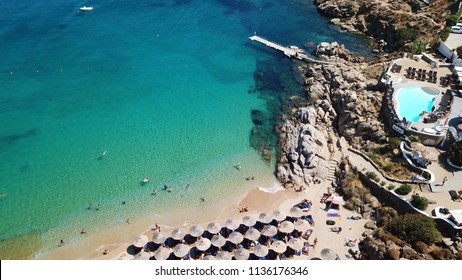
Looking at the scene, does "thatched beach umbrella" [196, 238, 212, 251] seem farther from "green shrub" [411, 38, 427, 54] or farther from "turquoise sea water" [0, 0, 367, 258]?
"green shrub" [411, 38, 427, 54]

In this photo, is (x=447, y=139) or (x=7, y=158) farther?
(x=7, y=158)

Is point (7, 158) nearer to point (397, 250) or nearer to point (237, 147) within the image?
point (237, 147)

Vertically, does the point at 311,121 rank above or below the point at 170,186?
above

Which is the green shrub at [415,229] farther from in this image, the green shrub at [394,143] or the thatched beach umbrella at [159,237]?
the thatched beach umbrella at [159,237]

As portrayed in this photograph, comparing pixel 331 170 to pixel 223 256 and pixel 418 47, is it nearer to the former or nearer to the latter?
pixel 223 256

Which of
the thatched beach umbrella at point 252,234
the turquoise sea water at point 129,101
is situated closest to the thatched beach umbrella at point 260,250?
the thatched beach umbrella at point 252,234

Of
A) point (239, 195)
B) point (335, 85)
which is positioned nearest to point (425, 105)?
point (335, 85)

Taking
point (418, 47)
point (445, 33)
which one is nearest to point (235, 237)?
point (418, 47)
